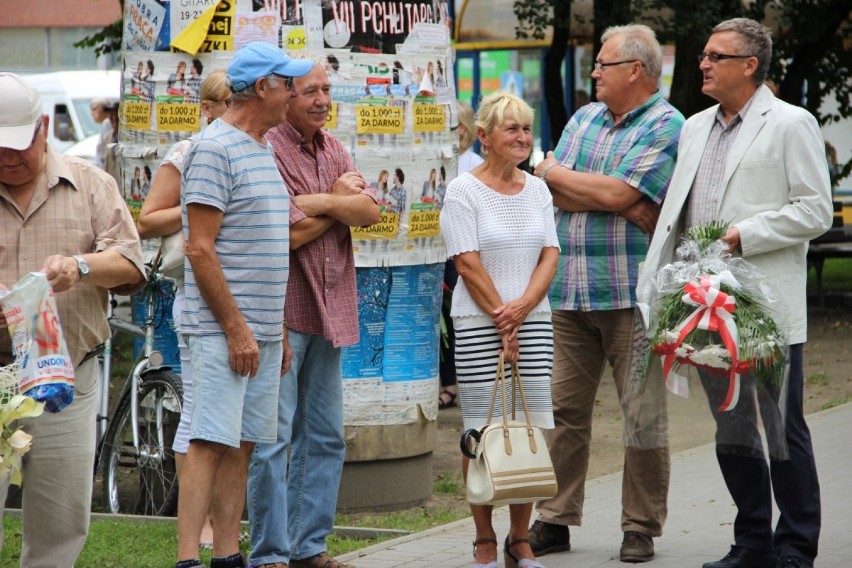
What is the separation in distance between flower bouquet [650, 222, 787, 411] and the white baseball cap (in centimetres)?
237

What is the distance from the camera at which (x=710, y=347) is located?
4.93m

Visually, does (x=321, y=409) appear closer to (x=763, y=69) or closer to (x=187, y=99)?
(x=187, y=99)

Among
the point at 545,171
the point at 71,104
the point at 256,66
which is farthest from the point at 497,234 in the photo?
the point at 71,104

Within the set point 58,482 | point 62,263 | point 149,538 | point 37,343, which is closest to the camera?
point 37,343

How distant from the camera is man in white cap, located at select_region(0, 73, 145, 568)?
4.13 metres

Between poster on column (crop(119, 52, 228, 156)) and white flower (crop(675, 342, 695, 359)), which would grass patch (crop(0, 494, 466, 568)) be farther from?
white flower (crop(675, 342, 695, 359))

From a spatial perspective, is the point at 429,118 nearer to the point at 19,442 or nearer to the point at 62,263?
the point at 62,263

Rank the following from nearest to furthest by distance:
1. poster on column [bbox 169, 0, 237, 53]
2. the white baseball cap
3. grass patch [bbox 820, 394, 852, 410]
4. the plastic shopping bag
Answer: the plastic shopping bag
the white baseball cap
poster on column [bbox 169, 0, 237, 53]
grass patch [bbox 820, 394, 852, 410]

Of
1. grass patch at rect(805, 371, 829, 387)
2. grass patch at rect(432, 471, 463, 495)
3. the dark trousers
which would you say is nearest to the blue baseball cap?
the dark trousers

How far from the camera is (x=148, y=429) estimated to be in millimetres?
6547

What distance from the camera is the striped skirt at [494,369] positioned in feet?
17.6

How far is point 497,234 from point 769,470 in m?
1.42

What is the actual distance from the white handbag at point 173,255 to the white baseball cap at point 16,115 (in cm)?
144

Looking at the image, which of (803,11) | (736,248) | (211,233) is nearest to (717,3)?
(803,11)
